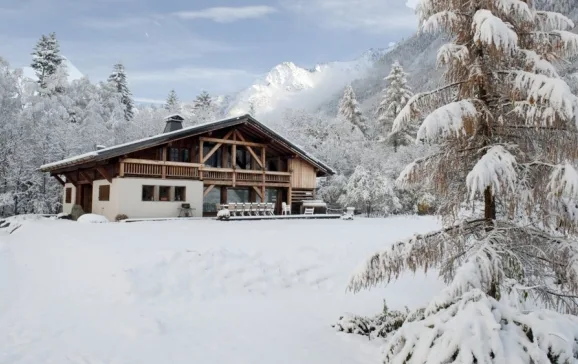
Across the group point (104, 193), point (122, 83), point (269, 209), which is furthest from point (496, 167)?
point (122, 83)

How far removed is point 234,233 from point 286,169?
36.9 ft

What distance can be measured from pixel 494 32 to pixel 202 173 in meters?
17.8

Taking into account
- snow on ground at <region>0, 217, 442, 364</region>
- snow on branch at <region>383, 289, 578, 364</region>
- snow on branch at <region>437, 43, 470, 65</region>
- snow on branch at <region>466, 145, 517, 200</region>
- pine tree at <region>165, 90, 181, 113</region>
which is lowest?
snow on ground at <region>0, 217, 442, 364</region>

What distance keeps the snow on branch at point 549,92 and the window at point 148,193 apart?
57.8 feet

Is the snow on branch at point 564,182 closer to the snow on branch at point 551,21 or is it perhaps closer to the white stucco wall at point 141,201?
the snow on branch at point 551,21

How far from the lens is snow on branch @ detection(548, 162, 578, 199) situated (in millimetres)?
4480

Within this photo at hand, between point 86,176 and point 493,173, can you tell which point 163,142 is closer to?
point 86,176

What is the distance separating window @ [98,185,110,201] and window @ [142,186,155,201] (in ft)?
5.99

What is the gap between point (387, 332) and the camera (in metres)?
7.13

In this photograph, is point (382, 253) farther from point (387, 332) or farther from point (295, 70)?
point (295, 70)

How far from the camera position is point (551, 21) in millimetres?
5961

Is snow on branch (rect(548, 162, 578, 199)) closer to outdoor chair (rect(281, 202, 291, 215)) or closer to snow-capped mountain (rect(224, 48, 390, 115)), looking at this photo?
outdoor chair (rect(281, 202, 291, 215))

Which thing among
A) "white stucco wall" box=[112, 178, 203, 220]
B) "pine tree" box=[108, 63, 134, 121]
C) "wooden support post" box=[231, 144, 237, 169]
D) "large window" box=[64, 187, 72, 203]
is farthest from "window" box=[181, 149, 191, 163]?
"pine tree" box=[108, 63, 134, 121]

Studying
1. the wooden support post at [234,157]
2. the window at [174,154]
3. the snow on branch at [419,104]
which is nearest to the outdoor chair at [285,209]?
the wooden support post at [234,157]
